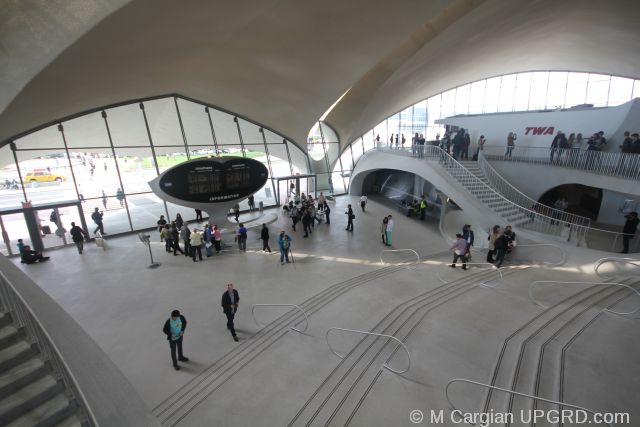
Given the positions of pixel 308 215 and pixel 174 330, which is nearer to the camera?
pixel 174 330

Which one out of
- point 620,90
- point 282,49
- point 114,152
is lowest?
point 114,152

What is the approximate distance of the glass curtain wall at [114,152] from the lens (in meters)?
13.9

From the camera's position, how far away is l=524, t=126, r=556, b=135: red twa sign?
1472cm

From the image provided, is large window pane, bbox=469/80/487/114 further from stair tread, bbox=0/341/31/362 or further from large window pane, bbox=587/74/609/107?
stair tread, bbox=0/341/31/362

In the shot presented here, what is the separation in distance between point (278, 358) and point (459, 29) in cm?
1579

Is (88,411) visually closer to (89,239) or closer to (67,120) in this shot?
(89,239)

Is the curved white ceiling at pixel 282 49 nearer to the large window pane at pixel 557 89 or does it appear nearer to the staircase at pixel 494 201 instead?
the large window pane at pixel 557 89

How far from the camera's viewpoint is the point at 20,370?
325 centimetres

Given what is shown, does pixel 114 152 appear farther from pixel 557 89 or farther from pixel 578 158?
pixel 557 89

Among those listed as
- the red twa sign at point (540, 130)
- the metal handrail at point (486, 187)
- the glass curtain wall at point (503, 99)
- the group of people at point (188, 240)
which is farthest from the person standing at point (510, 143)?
the group of people at point (188, 240)

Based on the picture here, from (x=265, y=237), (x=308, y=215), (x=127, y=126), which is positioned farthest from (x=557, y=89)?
(x=127, y=126)

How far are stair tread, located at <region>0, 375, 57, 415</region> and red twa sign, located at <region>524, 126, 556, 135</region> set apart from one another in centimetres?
1934

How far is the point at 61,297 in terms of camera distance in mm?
8430

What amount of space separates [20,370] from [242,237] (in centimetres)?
852
